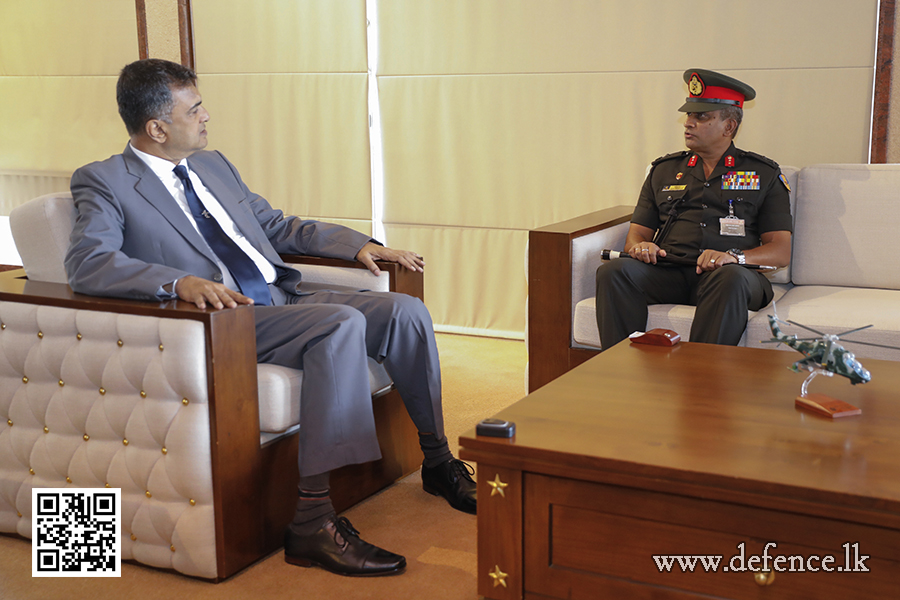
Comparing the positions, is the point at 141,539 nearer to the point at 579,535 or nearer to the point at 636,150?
the point at 579,535

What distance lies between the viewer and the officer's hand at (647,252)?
2.89 m

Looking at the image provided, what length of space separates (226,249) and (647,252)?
55.9 inches

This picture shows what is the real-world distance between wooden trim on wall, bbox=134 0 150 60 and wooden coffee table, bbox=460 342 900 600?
12.8 ft

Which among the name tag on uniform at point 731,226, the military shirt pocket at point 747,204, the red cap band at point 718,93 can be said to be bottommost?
the name tag on uniform at point 731,226

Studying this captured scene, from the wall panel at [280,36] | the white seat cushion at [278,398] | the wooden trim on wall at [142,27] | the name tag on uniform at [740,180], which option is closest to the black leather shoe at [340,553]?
the white seat cushion at [278,398]

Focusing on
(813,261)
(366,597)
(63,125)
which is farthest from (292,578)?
(63,125)

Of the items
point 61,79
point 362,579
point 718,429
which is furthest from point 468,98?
point 718,429

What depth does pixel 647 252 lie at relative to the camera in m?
2.89

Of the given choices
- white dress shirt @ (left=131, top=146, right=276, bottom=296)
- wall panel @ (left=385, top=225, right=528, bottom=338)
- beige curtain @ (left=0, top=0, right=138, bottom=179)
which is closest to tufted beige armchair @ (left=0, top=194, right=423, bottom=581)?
white dress shirt @ (left=131, top=146, right=276, bottom=296)

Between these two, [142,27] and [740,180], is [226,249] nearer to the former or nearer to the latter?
[740,180]

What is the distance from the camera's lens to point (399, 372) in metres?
2.27

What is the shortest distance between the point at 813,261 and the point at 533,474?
6.42 feet

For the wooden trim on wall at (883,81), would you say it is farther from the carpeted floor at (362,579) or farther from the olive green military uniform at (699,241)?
the carpeted floor at (362,579)

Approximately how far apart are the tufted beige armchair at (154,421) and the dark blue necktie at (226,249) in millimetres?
333
